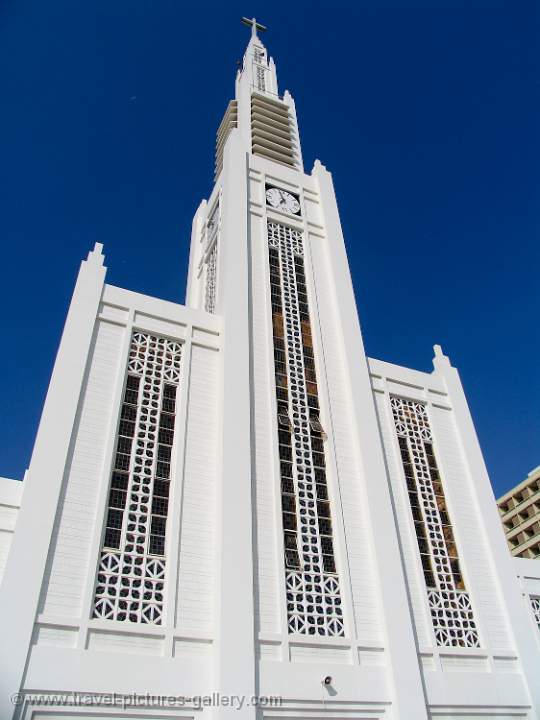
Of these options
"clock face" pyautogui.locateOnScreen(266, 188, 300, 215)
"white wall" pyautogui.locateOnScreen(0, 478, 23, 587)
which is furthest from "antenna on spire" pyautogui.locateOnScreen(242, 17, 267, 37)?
"white wall" pyautogui.locateOnScreen(0, 478, 23, 587)

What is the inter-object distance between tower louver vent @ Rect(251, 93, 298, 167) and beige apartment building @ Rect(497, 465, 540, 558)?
85.4 ft

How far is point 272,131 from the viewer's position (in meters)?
21.8

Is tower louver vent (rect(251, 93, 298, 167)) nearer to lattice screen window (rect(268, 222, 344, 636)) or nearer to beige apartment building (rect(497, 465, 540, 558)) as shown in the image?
lattice screen window (rect(268, 222, 344, 636))

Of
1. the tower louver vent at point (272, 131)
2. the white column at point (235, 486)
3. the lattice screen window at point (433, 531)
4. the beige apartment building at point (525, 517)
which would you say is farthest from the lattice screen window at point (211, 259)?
the beige apartment building at point (525, 517)

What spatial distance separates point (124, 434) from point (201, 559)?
114 inches

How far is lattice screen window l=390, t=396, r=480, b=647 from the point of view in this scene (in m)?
12.0

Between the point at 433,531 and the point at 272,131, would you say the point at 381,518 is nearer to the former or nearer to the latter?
the point at 433,531

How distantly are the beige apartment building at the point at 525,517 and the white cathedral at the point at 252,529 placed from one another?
77.8 ft

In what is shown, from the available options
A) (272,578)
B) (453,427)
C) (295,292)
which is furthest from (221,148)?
(272,578)

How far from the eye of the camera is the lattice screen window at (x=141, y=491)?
964 cm

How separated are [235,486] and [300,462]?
1.99 meters

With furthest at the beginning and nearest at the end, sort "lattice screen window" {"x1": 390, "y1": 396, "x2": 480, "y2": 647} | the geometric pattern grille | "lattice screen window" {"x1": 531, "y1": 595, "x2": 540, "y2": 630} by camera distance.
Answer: the geometric pattern grille, "lattice screen window" {"x1": 531, "y1": 595, "x2": 540, "y2": 630}, "lattice screen window" {"x1": 390, "y1": 396, "x2": 480, "y2": 647}

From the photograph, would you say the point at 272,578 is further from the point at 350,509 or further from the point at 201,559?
the point at 350,509

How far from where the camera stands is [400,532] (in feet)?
41.8
